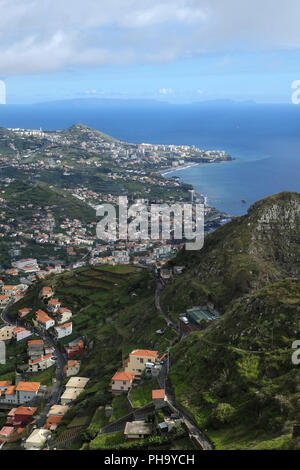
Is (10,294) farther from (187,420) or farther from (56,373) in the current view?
(187,420)

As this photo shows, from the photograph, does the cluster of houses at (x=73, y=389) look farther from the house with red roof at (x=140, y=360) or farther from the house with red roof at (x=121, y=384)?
the house with red roof at (x=140, y=360)

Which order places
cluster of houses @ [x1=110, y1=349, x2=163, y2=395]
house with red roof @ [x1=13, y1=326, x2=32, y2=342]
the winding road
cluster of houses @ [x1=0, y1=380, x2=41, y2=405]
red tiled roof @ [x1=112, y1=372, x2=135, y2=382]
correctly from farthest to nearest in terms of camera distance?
1. house with red roof @ [x1=13, y1=326, x2=32, y2=342]
2. cluster of houses @ [x1=0, y1=380, x2=41, y2=405]
3. the winding road
4. red tiled roof @ [x1=112, y1=372, x2=135, y2=382]
5. cluster of houses @ [x1=110, y1=349, x2=163, y2=395]

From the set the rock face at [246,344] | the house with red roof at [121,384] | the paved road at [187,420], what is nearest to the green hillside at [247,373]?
the rock face at [246,344]

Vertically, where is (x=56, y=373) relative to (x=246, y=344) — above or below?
below

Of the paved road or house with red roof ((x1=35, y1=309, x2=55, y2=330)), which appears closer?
the paved road

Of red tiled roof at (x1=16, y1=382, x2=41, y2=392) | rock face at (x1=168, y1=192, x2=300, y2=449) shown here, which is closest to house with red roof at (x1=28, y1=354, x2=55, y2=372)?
red tiled roof at (x1=16, y1=382, x2=41, y2=392)

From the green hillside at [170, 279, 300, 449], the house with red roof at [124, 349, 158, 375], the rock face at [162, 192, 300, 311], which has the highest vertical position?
the rock face at [162, 192, 300, 311]

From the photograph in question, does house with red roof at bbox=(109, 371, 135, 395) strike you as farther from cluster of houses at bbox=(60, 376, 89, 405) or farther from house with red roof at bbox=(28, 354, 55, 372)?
house with red roof at bbox=(28, 354, 55, 372)

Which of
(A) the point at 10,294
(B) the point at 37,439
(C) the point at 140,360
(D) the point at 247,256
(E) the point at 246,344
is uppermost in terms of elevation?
(D) the point at 247,256

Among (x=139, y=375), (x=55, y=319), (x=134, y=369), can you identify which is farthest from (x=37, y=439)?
(x=55, y=319)

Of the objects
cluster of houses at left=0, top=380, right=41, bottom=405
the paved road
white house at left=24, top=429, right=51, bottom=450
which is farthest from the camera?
cluster of houses at left=0, top=380, right=41, bottom=405
